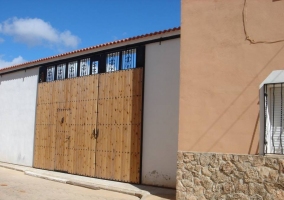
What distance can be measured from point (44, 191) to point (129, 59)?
15.5ft

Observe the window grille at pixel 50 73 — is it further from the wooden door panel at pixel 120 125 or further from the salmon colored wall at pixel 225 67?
the salmon colored wall at pixel 225 67

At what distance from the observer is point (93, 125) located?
38.0ft

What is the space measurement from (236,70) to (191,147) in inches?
76.9

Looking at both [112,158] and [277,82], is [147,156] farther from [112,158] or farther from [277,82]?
[277,82]

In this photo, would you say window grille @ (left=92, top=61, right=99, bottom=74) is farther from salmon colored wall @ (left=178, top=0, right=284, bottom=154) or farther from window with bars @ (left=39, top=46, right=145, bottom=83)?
salmon colored wall @ (left=178, top=0, right=284, bottom=154)

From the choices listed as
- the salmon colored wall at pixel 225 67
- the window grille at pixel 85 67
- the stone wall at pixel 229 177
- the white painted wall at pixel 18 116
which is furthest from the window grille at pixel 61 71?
the stone wall at pixel 229 177

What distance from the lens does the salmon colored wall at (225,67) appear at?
6.90 metres

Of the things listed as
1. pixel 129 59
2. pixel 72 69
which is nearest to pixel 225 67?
pixel 129 59

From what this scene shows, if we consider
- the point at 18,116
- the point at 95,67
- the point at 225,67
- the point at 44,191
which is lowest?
the point at 44,191

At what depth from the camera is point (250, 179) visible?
6711 mm

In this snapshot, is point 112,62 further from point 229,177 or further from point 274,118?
point 274,118

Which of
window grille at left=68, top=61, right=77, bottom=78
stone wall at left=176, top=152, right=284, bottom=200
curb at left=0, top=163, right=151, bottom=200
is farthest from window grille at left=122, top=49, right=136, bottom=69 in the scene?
stone wall at left=176, top=152, right=284, bottom=200

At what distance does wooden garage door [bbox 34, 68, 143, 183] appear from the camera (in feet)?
34.3

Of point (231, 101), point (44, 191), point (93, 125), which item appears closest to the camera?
point (231, 101)
